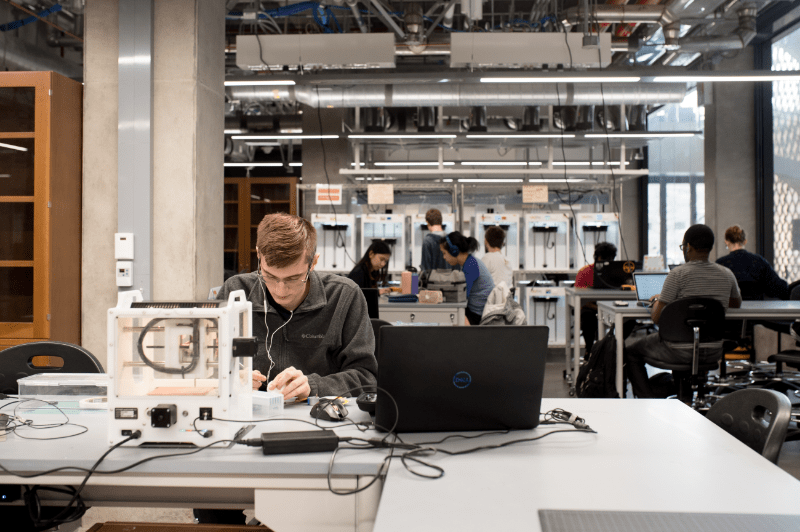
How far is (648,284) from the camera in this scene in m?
5.38

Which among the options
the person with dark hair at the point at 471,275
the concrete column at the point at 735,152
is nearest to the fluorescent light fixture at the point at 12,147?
the person with dark hair at the point at 471,275

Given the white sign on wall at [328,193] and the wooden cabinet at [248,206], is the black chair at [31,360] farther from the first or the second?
the wooden cabinet at [248,206]

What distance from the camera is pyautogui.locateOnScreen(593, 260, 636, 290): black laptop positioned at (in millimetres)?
6512

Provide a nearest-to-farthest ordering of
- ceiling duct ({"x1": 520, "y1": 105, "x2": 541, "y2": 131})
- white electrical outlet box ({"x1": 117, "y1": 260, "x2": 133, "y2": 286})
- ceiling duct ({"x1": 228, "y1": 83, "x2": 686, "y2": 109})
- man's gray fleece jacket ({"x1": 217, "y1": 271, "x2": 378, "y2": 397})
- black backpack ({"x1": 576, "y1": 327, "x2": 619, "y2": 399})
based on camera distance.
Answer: man's gray fleece jacket ({"x1": 217, "y1": 271, "x2": 378, "y2": 397}) → white electrical outlet box ({"x1": 117, "y1": 260, "x2": 133, "y2": 286}) → black backpack ({"x1": 576, "y1": 327, "x2": 619, "y2": 399}) → ceiling duct ({"x1": 228, "y1": 83, "x2": 686, "y2": 109}) → ceiling duct ({"x1": 520, "y1": 105, "x2": 541, "y2": 131})

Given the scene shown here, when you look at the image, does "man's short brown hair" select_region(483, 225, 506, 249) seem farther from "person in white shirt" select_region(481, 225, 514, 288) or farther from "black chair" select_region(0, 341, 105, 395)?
"black chair" select_region(0, 341, 105, 395)

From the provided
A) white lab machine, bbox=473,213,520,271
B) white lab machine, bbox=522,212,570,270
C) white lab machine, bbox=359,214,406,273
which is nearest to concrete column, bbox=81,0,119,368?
white lab machine, bbox=359,214,406,273

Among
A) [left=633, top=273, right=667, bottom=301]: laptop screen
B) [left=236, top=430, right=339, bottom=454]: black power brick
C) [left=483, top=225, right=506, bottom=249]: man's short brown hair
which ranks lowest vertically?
[left=236, top=430, right=339, bottom=454]: black power brick

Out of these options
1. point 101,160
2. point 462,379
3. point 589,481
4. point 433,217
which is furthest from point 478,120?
point 589,481

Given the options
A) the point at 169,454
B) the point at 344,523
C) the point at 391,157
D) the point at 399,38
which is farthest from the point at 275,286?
the point at 391,157

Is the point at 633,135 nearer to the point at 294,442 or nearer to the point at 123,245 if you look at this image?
the point at 123,245

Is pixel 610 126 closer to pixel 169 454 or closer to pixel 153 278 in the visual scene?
pixel 153 278

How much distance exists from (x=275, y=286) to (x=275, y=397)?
46cm

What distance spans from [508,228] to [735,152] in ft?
11.1

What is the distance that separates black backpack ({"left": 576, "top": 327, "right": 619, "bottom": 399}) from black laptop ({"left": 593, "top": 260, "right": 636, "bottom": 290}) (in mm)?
1979
